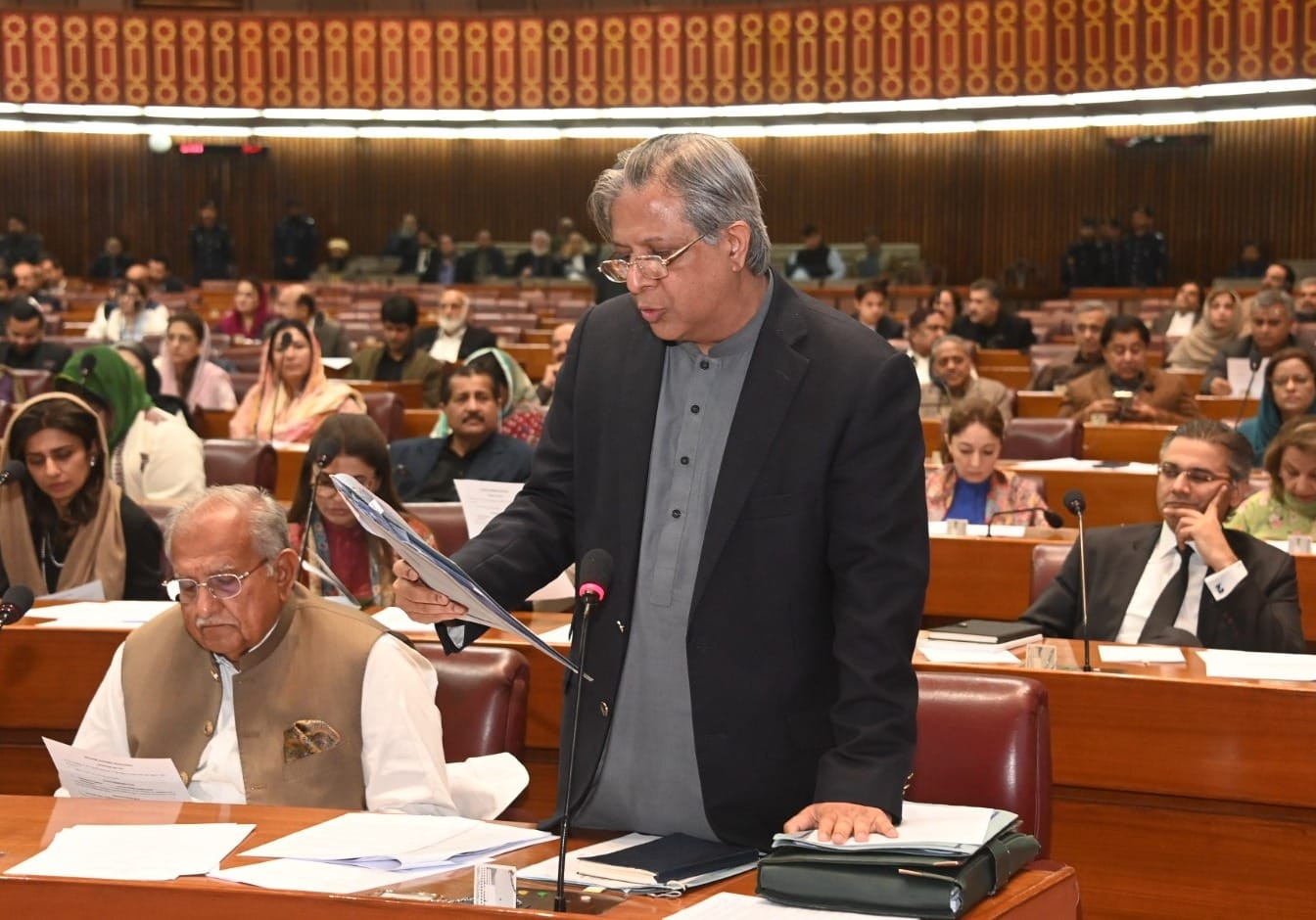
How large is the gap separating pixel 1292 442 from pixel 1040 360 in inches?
236

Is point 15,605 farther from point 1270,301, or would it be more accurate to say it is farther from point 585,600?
point 1270,301

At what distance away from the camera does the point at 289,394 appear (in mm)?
7625

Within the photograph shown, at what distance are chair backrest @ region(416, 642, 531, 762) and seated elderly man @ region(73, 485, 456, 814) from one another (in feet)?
0.41

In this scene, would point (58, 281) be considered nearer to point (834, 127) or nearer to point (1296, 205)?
point (834, 127)

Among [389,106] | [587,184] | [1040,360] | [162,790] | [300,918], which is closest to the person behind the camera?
[300,918]

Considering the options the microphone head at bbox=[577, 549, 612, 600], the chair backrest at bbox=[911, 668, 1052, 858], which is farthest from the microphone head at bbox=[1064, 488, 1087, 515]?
the microphone head at bbox=[577, 549, 612, 600]

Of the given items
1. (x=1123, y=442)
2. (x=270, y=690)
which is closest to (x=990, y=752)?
(x=270, y=690)

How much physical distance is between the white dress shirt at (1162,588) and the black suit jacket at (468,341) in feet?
21.5

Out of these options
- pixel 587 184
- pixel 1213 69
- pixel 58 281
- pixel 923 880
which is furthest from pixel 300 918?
pixel 587 184

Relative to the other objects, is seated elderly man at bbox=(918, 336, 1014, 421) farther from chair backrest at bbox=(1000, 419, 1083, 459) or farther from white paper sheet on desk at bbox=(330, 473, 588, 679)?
white paper sheet on desk at bbox=(330, 473, 588, 679)

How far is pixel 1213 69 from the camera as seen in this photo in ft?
50.6

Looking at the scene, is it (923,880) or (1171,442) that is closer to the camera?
(923,880)

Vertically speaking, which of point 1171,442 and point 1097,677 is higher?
point 1171,442

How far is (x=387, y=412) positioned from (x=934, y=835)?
576 cm
